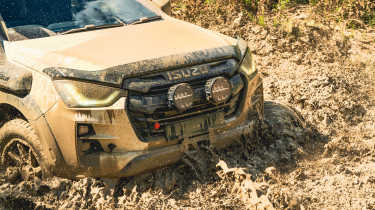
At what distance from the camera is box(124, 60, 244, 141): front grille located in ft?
11.3

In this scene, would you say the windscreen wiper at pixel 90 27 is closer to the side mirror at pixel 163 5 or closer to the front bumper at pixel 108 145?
the side mirror at pixel 163 5

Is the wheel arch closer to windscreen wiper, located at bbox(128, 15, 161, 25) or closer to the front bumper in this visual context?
the front bumper

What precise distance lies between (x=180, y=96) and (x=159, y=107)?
16cm

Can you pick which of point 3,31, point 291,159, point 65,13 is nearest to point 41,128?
point 3,31

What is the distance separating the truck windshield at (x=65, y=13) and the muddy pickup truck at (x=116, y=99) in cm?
16

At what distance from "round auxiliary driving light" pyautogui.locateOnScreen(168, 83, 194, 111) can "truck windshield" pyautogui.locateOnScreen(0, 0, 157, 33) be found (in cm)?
139

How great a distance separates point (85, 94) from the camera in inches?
133

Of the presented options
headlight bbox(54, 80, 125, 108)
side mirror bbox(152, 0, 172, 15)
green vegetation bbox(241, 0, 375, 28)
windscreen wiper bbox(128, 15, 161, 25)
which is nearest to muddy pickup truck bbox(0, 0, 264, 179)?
headlight bbox(54, 80, 125, 108)

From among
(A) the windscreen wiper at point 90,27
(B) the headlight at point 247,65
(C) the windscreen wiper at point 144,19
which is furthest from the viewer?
(C) the windscreen wiper at point 144,19

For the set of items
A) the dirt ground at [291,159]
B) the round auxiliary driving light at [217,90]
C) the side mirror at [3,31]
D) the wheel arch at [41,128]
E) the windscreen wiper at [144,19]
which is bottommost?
the dirt ground at [291,159]

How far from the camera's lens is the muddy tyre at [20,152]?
3.61 metres

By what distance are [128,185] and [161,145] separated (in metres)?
0.43

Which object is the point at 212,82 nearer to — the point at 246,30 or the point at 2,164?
the point at 2,164

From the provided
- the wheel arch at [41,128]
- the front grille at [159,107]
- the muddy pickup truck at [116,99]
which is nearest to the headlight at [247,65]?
the muddy pickup truck at [116,99]
